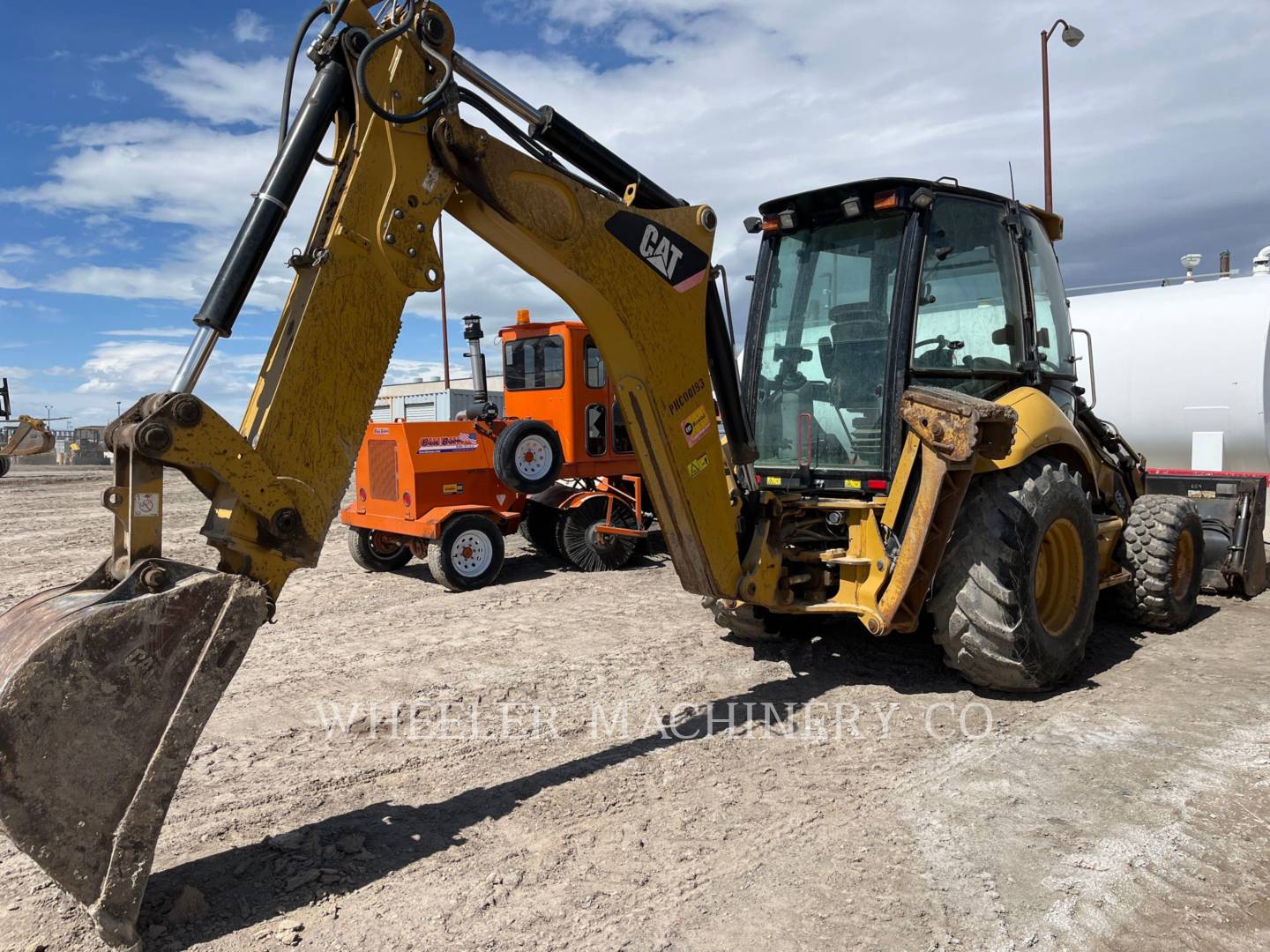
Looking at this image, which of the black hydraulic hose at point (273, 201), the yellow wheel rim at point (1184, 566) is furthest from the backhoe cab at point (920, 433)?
the black hydraulic hose at point (273, 201)

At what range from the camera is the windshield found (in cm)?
498

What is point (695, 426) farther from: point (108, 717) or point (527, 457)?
point (527, 457)

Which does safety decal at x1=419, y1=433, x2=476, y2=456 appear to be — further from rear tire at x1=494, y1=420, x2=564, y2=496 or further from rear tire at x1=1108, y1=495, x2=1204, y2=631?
rear tire at x1=1108, y1=495, x2=1204, y2=631

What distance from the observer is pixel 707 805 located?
3570 mm

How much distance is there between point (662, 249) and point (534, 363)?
5.89 metres

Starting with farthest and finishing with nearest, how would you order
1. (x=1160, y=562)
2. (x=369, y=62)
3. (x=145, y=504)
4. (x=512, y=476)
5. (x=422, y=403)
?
(x=422, y=403), (x=512, y=476), (x=1160, y=562), (x=369, y=62), (x=145, y=504)

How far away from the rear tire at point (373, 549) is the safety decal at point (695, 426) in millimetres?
5454

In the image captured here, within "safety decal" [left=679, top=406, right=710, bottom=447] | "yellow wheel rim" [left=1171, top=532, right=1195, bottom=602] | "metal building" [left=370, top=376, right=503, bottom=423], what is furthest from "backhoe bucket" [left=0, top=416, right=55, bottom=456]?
"yellow wheel rim" [left=1171, top=532, right=1195, bottom=602]

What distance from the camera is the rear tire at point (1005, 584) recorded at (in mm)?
4562

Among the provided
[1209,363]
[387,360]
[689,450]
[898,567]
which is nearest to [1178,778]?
[898,567]

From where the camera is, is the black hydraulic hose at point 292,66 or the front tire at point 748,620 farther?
the front tire at point 748,620

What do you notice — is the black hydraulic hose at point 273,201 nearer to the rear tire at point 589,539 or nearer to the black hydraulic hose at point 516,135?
the black hydraulic hose at point 516,135

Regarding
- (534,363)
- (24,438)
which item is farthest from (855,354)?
(24,438)

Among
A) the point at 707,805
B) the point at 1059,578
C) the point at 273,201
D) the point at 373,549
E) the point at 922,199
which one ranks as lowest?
the point at 707,805
